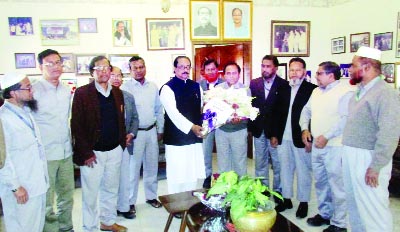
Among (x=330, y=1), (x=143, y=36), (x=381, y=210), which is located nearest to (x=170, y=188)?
(x=381, y=210)

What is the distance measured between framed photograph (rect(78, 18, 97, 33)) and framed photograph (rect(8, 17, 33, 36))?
2.32 feet

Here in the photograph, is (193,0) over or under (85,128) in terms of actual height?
over

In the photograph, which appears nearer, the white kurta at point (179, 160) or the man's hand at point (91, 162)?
the man's hand at point (91, 162)

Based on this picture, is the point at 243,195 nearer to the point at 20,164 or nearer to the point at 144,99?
the point at 20,164

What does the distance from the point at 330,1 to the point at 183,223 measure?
509 centimetres

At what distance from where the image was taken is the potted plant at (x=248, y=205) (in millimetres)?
1716

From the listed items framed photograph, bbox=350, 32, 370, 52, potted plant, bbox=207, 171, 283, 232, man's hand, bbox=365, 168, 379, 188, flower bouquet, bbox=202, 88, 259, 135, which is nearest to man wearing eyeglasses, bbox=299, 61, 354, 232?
man's hand, bbox=365, 168, 379, 188

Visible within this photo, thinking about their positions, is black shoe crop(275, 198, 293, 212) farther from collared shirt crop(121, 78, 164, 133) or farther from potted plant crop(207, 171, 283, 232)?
potted plant crop(207, 171, 283, 232)

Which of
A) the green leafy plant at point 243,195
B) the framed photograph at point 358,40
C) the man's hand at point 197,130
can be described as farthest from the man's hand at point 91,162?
the framed photograph at point 358,40

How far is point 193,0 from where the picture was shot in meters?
5.37

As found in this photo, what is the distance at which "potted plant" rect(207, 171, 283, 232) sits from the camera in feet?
5.63

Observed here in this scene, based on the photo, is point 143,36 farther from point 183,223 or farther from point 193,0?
point 183,223

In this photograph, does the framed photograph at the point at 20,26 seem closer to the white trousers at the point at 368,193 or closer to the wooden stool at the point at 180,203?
the wooden stool at the point at 180,203

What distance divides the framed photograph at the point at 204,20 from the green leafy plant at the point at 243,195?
391 centimetres
